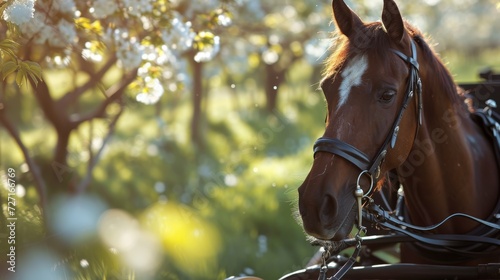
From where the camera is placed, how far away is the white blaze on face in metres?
3.11

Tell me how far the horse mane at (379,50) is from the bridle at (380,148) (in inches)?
3.0

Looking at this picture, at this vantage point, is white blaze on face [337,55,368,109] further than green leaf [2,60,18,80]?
No

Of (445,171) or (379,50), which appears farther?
(445,171)

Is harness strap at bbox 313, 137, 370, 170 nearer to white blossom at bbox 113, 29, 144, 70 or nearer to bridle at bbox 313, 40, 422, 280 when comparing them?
bridle at bbox 313, 40, 422, 280

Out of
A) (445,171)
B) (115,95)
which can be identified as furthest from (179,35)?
(445,171)

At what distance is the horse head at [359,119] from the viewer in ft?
9.70

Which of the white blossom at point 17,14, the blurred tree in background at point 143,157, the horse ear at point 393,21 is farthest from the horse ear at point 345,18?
the white blossom at point 17,14

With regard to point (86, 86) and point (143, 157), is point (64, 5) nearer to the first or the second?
point (86, 86)

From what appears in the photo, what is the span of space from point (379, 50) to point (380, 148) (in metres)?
0.42

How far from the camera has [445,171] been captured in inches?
140

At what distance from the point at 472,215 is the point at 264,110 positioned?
15.2 meters

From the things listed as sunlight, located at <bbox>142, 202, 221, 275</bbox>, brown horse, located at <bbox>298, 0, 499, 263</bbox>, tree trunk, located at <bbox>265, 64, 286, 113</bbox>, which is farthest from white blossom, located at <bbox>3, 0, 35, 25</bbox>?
tree trunk, located at <bbox>265, 64, 286, 113</bbox>
